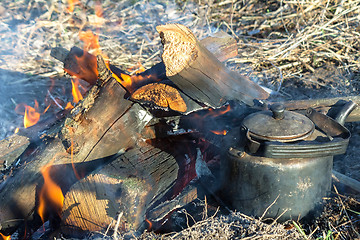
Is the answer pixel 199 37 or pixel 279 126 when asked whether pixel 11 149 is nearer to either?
pixel 279 126

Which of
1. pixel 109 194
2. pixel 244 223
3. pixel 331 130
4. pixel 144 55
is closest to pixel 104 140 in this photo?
pixel 109 194

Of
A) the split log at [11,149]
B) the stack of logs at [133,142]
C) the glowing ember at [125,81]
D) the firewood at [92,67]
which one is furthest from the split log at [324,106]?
the split log at [11,149]

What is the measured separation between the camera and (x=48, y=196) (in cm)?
294

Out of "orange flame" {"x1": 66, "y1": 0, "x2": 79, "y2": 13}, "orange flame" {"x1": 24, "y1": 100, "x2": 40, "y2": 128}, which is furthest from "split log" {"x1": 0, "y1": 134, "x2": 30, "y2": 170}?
"orange flame" {"x1": 66, "y1": 0, "x2": 79, "y2": 13}

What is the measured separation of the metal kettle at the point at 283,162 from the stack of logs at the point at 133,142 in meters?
0.26

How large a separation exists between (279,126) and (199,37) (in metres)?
3.17

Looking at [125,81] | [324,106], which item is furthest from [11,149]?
[324,106]

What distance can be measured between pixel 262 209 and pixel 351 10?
161 inches

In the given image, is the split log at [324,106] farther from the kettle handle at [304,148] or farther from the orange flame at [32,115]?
the orange flame at [32,115]

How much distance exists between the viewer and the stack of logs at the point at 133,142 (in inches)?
102

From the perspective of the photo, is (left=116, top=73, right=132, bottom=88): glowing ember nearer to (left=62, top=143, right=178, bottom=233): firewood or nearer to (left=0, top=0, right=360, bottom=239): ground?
(left=62, top=143, right=178, bottom=233): firewood

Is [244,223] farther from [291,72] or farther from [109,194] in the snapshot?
[291,72]

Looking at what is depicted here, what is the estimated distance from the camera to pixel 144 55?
5332 mm

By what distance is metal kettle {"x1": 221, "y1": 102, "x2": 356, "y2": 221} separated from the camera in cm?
238
